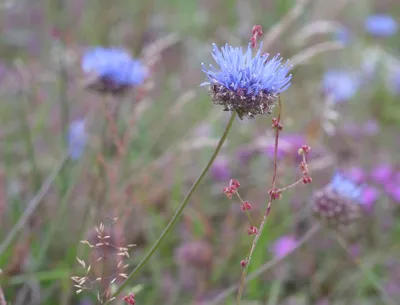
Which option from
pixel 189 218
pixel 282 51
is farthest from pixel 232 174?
pixel 282 51

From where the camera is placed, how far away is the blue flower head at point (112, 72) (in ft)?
4.21

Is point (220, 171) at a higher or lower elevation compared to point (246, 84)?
higher

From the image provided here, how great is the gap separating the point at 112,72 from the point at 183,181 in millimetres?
574

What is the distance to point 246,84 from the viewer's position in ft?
2.21

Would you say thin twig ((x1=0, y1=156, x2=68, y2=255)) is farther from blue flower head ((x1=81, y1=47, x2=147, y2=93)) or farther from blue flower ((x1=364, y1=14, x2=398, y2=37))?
blue flower ((x1=364, y1=14, x2=398, y2=37))

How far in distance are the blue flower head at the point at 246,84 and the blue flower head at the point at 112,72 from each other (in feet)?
2.00

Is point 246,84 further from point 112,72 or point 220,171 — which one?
point 220,171

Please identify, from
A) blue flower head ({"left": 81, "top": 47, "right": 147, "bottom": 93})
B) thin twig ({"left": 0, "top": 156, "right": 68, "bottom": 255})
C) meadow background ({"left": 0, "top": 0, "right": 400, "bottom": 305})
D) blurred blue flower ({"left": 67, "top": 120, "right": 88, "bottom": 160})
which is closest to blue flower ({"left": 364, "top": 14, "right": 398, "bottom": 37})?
meadow background ({"left": 0, "top": 0, "right": 400, "bottom": 305})

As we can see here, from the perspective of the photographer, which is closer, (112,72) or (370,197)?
(112,72)

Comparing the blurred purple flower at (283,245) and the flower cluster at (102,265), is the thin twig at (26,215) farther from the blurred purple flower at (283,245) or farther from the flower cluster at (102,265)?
the blurred purple flower at (283,245)

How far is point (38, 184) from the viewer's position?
154 centimetres

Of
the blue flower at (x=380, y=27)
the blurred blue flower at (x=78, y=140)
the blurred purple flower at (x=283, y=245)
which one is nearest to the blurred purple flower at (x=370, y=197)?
the blurred purple flower at (x=283, y=245)

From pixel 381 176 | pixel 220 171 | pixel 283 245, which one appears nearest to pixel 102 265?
pixel 283 245

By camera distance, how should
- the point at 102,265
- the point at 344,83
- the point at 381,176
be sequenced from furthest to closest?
the point at 344,83 < the point at 381,176 < the point at 102,265
